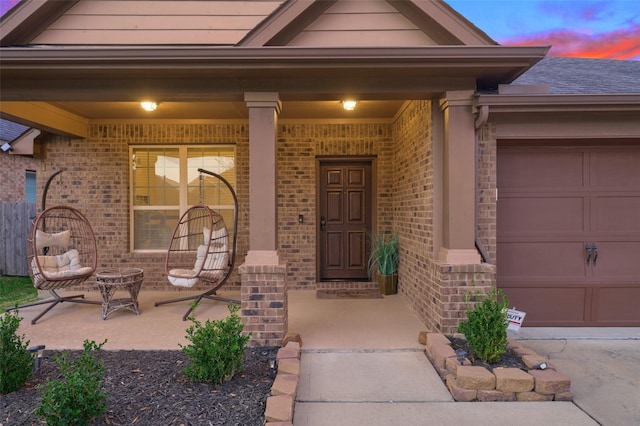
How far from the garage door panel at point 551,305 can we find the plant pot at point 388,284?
5.94 ft

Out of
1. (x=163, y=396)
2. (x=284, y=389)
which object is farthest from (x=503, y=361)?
(x=163, y=396)

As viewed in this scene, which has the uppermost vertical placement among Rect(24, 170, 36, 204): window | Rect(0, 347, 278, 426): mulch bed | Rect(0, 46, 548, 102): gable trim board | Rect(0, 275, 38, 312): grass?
Rect(0, 46, 548, 102): gable trim board

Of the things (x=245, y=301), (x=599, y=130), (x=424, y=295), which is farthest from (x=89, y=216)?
(x=599, y=130)

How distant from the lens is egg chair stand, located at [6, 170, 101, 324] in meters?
4.55

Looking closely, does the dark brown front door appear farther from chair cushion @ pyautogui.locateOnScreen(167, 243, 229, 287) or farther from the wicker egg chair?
the wicker egg chair

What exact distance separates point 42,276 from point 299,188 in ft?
11.9

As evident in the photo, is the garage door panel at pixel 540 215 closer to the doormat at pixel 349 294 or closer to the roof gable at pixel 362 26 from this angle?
the roof gable at pixel 362 26

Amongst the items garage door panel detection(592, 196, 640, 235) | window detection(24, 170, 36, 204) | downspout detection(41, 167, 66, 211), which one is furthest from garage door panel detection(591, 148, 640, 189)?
window detection(24, 170, 36, 204)

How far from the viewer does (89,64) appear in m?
3.55

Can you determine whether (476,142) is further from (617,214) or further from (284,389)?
(284,389)

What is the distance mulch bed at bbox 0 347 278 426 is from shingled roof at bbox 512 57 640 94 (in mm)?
4283

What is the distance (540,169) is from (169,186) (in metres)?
5.42

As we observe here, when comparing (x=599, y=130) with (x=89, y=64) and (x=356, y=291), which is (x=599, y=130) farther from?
(x=89, y=64)

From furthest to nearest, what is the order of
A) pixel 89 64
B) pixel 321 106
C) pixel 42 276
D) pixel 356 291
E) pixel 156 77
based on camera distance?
pixel 356 291 < pixel 321 106 < pixel 42 276 < pixel 156 77 < pixel 89 64
